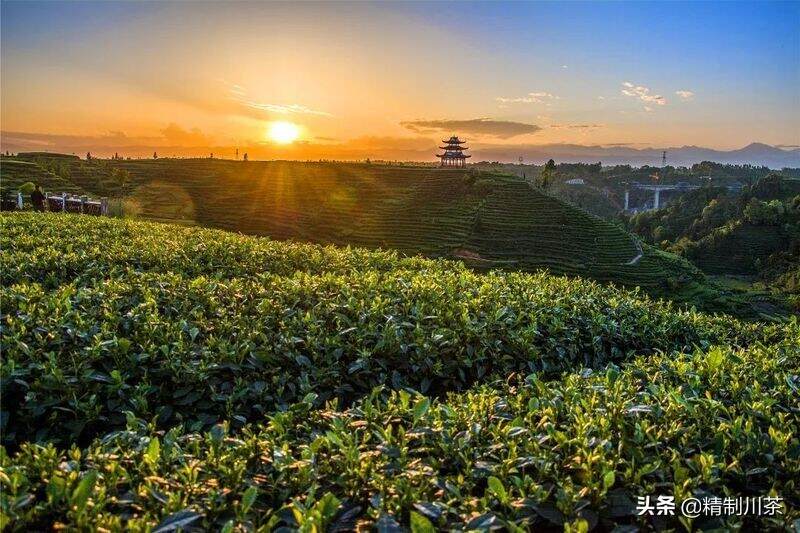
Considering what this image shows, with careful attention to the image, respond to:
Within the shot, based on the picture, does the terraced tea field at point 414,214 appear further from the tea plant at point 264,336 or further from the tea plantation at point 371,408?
the tea plantation at point 371,408

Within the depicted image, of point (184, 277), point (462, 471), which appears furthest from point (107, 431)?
point (184, 277)

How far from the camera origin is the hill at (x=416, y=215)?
37.4 meters

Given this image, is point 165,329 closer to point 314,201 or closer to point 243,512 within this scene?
point 243,512

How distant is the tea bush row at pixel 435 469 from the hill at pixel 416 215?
1309 inches

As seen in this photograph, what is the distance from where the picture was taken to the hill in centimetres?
3741

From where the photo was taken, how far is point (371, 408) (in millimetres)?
2375

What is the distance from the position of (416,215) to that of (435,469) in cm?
4552

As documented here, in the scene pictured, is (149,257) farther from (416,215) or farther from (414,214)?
(414,214)

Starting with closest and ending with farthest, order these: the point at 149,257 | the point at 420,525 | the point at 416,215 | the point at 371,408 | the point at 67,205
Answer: the point at 420,525, the point at 371,408, the point at 149,257, the point at 67,205, the point at 416,215

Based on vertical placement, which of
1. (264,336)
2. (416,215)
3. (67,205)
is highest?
(67,205)

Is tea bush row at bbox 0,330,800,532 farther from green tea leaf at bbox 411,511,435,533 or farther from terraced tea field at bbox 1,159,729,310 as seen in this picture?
terraced tea field at bbox 1,159,729,310

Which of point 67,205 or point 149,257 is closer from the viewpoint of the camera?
point 149,257

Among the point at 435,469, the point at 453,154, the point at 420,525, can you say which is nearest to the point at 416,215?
the point at 453,154

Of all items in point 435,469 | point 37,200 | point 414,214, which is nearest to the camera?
point 435,469
